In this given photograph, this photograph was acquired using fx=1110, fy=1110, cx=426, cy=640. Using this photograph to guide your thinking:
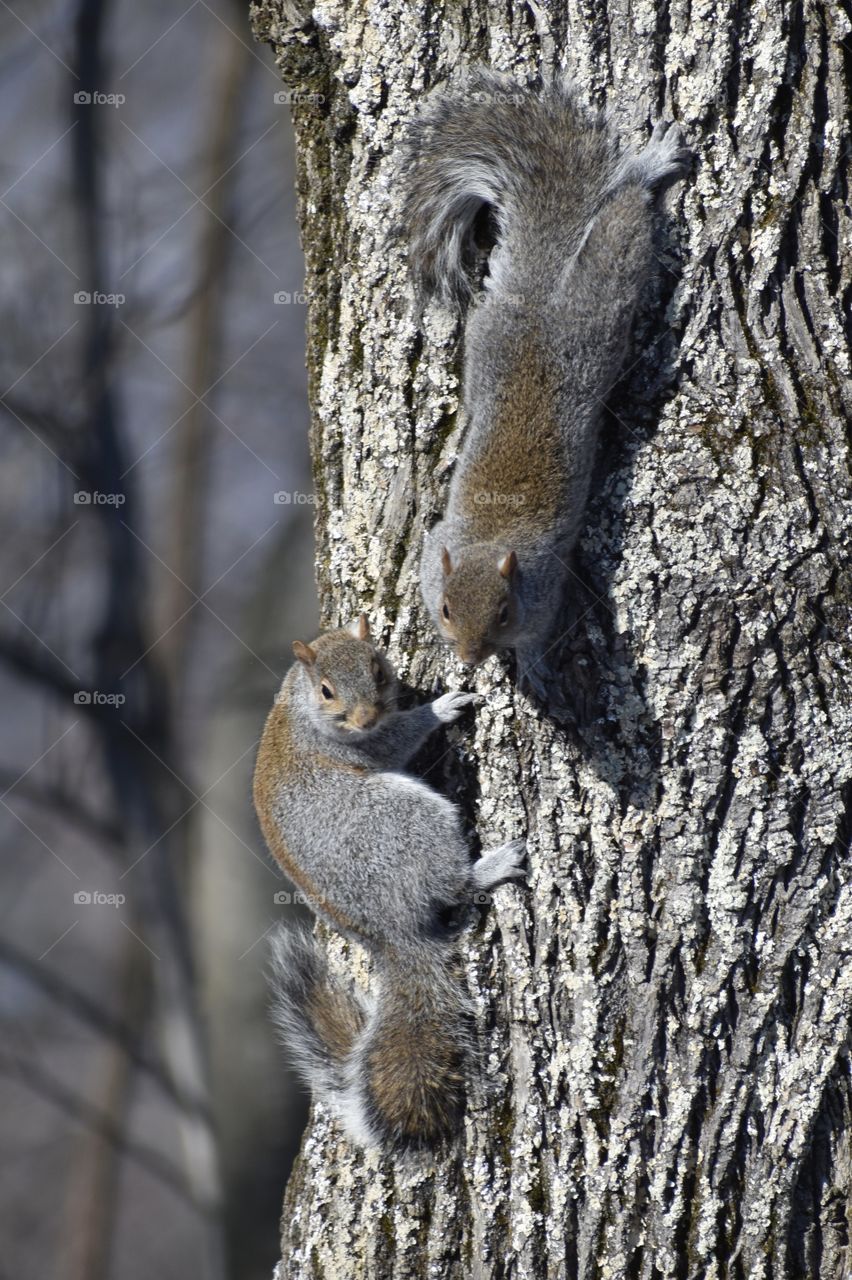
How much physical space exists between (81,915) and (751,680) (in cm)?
744

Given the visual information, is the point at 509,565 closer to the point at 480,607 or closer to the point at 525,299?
the point at 480,607

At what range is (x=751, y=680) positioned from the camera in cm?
188

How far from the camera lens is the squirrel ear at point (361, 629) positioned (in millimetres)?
2109

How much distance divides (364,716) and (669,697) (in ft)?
1.86

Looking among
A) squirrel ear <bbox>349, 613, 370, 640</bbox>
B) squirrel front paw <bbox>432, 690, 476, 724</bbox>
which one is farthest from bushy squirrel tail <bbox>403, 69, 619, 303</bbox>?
squirrel front paw <bbox>432, 690, 476, 724</bbox>

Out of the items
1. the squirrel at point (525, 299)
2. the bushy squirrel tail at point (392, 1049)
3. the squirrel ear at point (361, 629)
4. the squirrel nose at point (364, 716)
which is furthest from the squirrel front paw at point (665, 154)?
the bushy squirrel tail at point (392, 1049)

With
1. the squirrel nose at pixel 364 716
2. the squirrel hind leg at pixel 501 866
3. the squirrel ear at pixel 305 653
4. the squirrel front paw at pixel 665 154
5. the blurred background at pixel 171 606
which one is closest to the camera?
the squirrel front paw at pixel 665 154

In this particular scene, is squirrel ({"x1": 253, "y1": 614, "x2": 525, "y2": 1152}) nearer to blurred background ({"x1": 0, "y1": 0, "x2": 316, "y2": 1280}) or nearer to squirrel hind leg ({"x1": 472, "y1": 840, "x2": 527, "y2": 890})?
squirrel hind leg ({"x1": 472, "y1": 840, "x2": 527, "y2": 890})

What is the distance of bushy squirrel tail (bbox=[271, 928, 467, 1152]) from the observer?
203 cm

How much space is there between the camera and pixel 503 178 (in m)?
1.95

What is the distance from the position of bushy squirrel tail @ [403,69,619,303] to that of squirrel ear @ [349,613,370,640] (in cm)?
61

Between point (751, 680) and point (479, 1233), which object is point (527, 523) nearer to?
point (751, 680)

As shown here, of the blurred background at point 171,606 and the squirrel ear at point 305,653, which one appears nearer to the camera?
the squirrel ear at point 305,653

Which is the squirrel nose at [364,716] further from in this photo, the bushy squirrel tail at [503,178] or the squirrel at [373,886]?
the bushy squirrel tail at [503,178]
